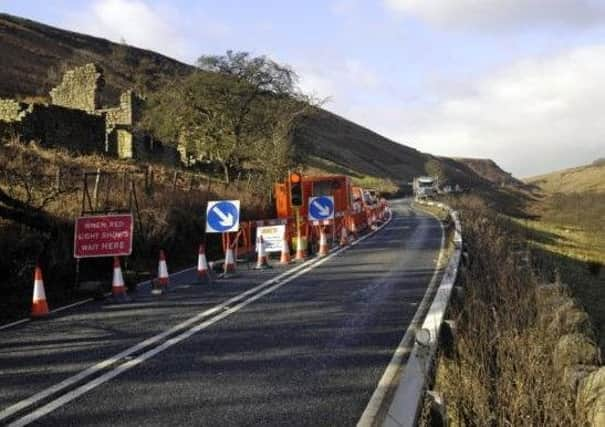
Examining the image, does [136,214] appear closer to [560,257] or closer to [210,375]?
[210,375]

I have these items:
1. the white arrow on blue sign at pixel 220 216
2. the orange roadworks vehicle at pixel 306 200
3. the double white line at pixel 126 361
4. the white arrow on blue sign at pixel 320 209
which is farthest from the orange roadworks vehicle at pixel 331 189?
the double white line at pixel 126 361

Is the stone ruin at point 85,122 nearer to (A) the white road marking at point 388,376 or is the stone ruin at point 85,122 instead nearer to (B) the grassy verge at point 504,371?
(A) the white road marking at point 388,376

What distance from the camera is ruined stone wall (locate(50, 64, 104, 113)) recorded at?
43.0 metres

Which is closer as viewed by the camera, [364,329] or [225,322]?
[364,329]

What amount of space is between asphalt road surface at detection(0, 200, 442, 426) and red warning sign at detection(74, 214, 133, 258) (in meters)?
1.22

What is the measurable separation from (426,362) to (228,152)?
113 feet

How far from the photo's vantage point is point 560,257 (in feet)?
88.9

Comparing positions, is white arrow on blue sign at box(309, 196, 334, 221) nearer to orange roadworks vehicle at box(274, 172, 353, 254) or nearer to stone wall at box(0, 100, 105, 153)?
orange roadworks vehicle at box(274, 172, 353, 254)

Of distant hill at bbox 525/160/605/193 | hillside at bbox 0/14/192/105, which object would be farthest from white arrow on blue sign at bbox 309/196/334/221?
distant hill at bbox 525/160/605/193

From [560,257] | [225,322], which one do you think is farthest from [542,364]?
[560,257]

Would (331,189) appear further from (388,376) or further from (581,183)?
(581,183)

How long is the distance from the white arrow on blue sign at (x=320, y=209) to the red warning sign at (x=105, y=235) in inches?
382

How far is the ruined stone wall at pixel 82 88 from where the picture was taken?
43.0 metres

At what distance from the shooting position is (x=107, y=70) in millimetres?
81625
